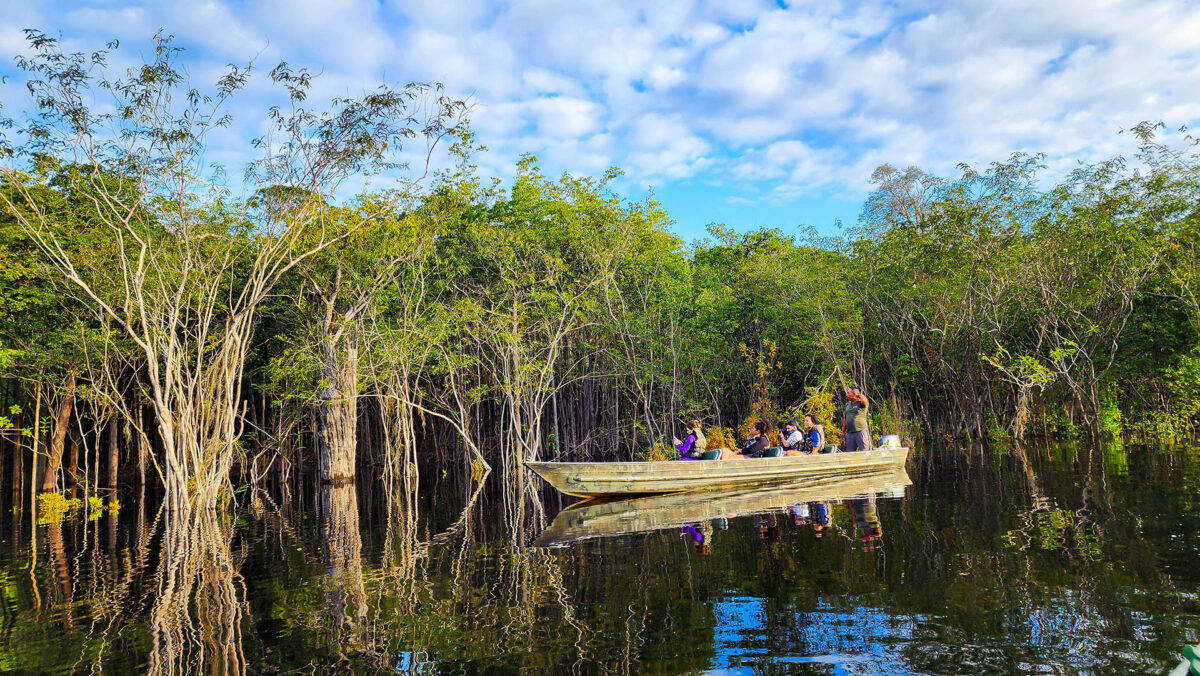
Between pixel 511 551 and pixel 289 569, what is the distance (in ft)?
9.35

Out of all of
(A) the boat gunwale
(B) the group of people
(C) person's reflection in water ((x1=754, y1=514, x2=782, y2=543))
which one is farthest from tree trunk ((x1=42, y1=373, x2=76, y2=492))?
(C) person's reflection in water ((x1=754, y1=514, x2=782, y2=543))

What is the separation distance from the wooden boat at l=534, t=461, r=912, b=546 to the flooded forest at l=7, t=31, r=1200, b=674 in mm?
165

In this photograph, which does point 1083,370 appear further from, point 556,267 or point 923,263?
point 556,267

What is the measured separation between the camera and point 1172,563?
6.59 m

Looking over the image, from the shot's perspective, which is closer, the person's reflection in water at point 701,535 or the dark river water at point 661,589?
the dark river water at point 661,589

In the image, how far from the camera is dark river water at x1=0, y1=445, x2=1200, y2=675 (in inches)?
200

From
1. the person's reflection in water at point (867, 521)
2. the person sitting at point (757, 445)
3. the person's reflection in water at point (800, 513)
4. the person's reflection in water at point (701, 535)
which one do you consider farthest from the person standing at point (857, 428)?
the person's reflection in water at point (701, 535)

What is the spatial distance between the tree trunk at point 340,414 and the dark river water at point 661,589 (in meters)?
7.29

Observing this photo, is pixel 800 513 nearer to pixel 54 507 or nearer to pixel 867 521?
pixel 867 521

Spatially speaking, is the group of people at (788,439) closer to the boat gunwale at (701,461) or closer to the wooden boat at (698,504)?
the boat gunwale at (701,461)

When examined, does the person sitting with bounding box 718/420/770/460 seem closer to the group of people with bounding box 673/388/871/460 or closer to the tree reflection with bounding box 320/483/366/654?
→ the group of people with bounding box 673/388/871/460

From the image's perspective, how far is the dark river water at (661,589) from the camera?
16.7 feet

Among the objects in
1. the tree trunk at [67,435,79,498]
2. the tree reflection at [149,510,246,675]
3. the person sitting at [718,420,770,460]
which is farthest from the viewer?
the tree trunk at [67,435,79,498]

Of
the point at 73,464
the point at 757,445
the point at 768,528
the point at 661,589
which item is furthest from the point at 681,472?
the point at 73,464
